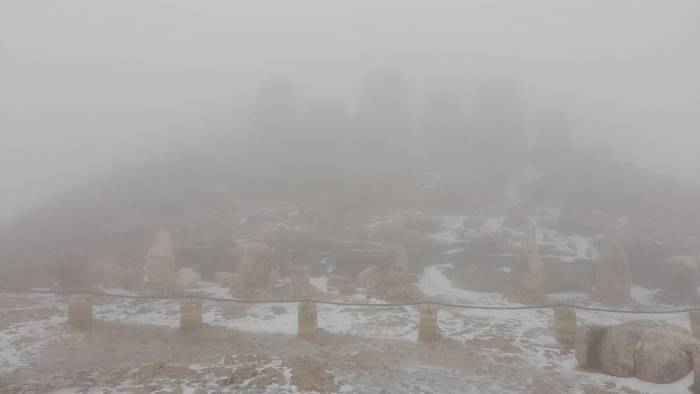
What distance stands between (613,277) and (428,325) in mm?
14519

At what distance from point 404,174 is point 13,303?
176 ft

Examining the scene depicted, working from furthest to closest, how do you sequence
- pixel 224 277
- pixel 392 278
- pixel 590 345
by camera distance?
pixel 224 277, pixel 392 278, pixel 590 345

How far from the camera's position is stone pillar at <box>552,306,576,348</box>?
12984 mm

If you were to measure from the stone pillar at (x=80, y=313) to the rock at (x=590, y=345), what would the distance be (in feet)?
42.7

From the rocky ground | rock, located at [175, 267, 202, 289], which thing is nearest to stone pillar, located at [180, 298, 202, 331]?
the rocky ground

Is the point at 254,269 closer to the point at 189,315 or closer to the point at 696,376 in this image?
the point at 189,315

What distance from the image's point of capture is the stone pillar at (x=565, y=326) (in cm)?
1298

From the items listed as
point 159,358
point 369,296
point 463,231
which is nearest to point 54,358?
point 159,358

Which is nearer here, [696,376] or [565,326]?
[696,376]

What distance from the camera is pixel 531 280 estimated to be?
942 inches

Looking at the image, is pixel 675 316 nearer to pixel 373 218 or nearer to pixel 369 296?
pixel 369 296

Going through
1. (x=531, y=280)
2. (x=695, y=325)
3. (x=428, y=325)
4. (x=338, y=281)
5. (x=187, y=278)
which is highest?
(x=695, y=325)

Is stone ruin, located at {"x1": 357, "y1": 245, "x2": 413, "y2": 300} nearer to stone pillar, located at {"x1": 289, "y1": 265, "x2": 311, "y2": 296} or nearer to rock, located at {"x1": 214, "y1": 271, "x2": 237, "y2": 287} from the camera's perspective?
stone pillar, located at {"x1": 289, "y1": 265, "x2": 311, "y2": 296}

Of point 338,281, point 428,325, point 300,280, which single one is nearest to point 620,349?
point 428,325
